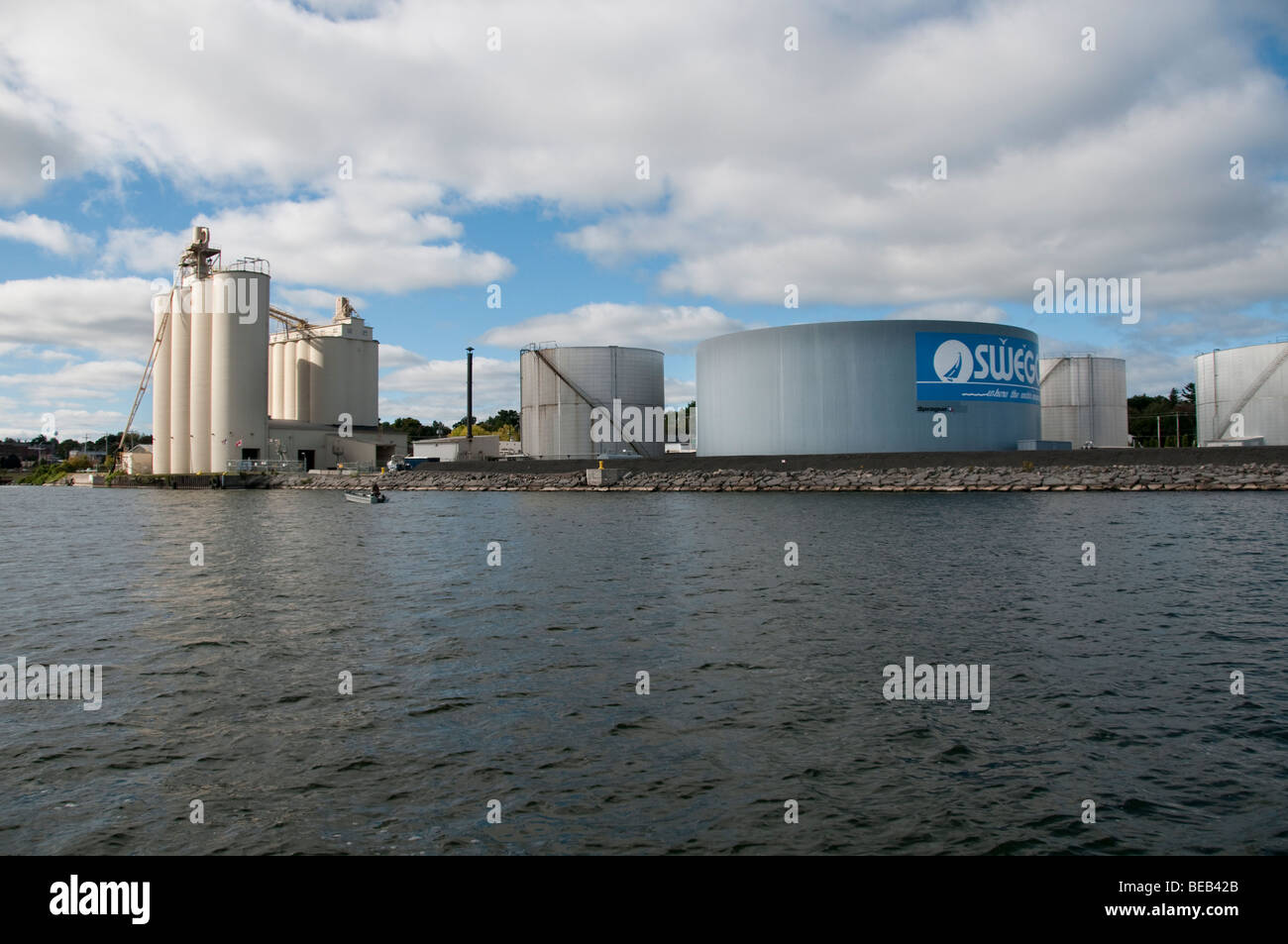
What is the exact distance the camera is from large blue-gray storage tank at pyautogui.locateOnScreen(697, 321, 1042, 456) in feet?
214

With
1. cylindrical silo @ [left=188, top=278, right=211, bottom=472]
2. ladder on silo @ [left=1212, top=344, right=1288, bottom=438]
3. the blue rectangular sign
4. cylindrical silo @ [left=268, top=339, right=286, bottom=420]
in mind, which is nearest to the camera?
the blue rectangular sign

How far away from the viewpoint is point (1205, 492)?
53188 millimetres

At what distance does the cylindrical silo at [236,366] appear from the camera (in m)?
87.0

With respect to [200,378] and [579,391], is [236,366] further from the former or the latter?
[579,391]

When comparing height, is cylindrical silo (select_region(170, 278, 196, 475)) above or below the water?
above

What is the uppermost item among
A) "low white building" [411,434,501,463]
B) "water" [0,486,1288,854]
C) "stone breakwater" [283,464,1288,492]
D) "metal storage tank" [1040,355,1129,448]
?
"metal storage tank" [1040,355,1129,448]

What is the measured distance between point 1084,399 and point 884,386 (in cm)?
3340

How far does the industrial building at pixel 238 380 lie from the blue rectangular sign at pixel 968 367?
62739mm

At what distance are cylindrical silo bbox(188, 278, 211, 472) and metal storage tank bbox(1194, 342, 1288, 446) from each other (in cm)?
9930

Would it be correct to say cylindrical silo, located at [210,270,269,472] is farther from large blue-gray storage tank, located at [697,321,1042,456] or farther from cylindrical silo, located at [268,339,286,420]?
large blue-gray storage tank, located at [697,321,1042,456]

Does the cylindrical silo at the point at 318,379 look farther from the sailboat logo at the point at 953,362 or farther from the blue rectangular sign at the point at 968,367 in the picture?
the sailboat logo at the point at 953,362

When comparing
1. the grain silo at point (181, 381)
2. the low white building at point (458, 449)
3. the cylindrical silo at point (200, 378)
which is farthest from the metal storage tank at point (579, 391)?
the grain silo at point (181, 381)

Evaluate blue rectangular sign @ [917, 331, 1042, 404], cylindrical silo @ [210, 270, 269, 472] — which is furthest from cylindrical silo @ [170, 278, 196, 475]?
blue rectangular sign @ [917, 331, 1042, 404]
